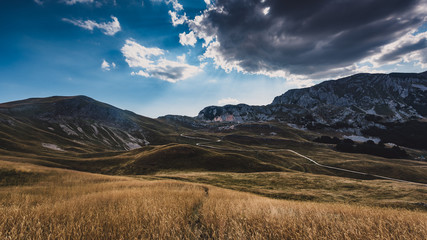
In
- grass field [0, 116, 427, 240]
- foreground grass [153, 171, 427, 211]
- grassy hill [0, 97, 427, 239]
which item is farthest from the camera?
foreground grass [153, 171, 427, 211]

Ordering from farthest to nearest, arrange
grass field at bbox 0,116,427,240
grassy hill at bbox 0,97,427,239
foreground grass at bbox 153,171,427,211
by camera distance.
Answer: foreground grass at bbox 153,171,427,211 → grassy hill at bbox 0,97,427,239 → grass field at bbox 0,116,427,240

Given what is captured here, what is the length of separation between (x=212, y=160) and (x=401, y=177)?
84.7m

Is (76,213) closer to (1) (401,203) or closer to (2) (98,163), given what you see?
(1) (401,203)

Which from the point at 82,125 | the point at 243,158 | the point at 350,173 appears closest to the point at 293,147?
the point at 350,173

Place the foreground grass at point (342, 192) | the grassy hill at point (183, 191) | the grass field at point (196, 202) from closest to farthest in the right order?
the grass field at point (196, 202) < the grassy hill at point (183, 191) < the foreground grass at point (342, 192)

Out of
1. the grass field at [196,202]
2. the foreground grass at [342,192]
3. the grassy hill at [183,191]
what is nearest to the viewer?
the grass field at [196,202]

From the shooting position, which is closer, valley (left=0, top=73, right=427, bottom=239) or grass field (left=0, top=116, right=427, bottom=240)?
grass field (left=0, top=116, right=427, bottom=240)

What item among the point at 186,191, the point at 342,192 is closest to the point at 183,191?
the point at 186,191

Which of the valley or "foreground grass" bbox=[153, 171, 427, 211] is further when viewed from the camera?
"foreground grass" bbox=[153, 171, 427, 211]

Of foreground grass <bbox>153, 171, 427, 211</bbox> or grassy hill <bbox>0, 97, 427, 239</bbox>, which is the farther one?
foreground grass <bbox>153, 171, 427, 211</bbox>

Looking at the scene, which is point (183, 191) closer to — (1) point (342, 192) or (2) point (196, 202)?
(2) point (196, 202)

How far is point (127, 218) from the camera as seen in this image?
561 centimetres

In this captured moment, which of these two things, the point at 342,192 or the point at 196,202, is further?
the point at 342,192

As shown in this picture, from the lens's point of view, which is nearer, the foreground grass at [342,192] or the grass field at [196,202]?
the grass field at [196,202]
